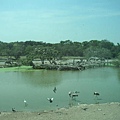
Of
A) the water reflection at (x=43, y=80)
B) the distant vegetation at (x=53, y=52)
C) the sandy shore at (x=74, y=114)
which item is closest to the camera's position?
the sandy shore at (x=74, y=114)

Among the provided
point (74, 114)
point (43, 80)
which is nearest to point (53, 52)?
point (43, 80)

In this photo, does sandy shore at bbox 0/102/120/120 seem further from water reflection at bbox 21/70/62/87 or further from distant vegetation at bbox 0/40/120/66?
distant vegetation at bbox 0/40/120/66

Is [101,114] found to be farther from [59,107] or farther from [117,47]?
[117,47]

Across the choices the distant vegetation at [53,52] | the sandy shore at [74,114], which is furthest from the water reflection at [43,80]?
the distant vegetation at [53,52]

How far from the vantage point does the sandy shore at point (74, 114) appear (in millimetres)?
12224

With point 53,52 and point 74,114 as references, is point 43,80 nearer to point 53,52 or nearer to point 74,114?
point 74,114

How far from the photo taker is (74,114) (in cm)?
1288

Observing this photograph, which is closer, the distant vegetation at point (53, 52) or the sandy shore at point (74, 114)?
the sandy shore at point (74, 114)

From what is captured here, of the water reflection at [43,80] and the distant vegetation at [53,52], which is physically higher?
the distant vegetation at [53,52]

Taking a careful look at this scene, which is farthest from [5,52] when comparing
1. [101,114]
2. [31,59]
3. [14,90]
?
[101,114]

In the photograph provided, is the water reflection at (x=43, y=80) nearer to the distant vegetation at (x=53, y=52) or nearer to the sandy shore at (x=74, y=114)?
the sandy shore at (x=74, y=114)

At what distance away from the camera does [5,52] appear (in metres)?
61.0

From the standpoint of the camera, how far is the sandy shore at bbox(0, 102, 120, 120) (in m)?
12.2

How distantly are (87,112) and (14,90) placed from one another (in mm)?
9044
